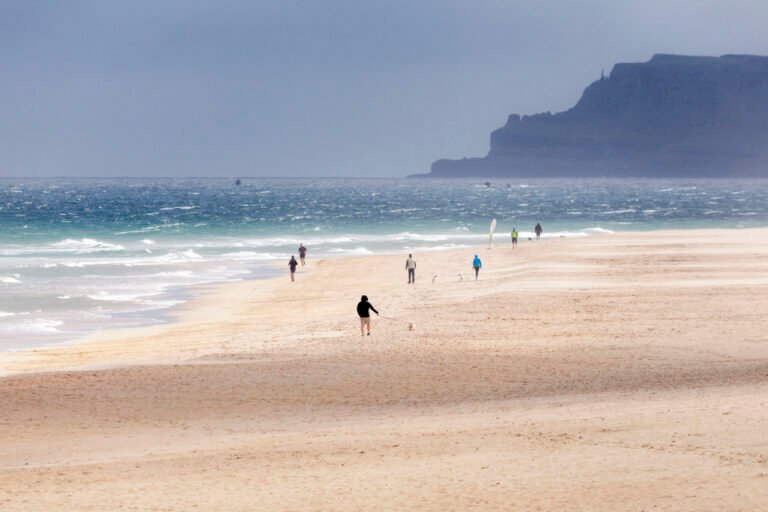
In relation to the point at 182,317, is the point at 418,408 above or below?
above

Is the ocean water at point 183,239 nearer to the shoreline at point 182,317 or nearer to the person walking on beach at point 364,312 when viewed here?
the shoreline at point 182,317

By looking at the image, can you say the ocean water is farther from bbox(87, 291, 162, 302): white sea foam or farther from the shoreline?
the shoreline

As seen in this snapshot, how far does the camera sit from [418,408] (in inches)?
742

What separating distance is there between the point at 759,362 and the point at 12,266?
141ft

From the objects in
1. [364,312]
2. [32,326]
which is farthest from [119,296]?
[364,312]

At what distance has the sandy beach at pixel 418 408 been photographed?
1321 centimetres

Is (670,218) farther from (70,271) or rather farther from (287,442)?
(287,442)

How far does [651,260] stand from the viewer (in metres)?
46.5

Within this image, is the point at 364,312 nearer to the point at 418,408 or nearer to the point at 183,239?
the point at 418,408

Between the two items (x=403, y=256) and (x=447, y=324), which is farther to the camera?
(x=403, y=256)

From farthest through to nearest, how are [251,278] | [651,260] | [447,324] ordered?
[251,278]
[651,260]
[447,324]

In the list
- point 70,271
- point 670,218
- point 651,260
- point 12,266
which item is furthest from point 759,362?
point 670,218

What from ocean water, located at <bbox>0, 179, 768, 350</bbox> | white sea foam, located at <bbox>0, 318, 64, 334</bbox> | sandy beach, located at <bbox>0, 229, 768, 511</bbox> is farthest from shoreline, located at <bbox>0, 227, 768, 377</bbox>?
white sea foam, located at <bbox>0, 318, 64, 334</bbox>

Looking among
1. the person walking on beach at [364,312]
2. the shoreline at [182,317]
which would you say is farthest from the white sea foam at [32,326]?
→ the person walking on beach at [364,312]
